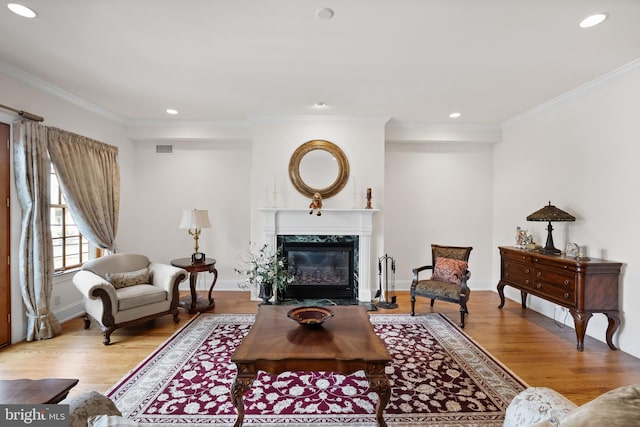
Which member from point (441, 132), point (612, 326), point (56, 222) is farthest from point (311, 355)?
point (441, 132)

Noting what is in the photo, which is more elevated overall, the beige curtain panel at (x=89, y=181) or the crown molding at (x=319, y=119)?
the crown molding at (x=319, y=119)

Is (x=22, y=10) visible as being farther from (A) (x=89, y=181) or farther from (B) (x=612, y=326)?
(B) (x=612, y=326)

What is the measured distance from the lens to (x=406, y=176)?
5520 millimetres

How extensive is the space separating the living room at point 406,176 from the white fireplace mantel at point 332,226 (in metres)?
0.18

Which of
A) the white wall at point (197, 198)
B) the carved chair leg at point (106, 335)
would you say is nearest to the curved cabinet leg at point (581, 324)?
the white wall at point (197, 198)

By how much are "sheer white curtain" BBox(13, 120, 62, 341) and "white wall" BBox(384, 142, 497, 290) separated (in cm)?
477

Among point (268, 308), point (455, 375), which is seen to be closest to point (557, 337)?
point (455, 375)

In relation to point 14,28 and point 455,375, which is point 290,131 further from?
point 455,375

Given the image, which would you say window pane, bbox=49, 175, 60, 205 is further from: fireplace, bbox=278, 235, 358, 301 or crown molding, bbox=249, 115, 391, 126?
fireplace, bbox=278, 235, 358, 301

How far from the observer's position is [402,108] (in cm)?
436

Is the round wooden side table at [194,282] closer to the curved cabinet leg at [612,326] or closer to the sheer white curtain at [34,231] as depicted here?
the sheer white curtain at [34,231]

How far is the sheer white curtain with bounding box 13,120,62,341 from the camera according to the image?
3252mm

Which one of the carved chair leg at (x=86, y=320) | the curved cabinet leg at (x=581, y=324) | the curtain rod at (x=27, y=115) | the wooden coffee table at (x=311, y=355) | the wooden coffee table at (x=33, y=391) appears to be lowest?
the carved chair leg at (x=86, y=320)

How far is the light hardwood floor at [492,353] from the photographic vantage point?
260 cm
